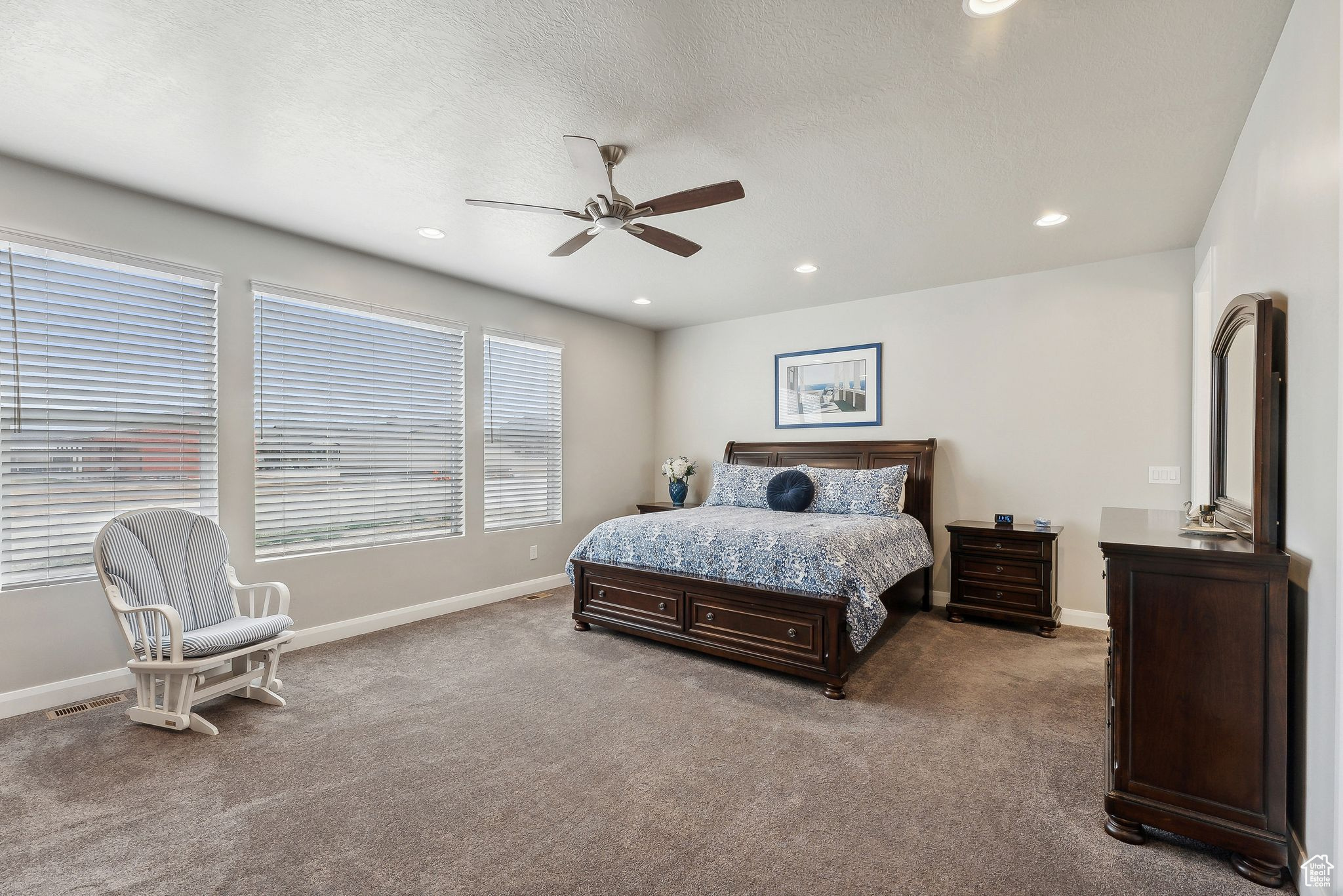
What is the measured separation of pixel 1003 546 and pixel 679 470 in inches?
114

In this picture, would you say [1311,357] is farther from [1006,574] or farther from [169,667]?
[169,667]

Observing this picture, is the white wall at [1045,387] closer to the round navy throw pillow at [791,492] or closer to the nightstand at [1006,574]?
the nightstand at [1006,574]

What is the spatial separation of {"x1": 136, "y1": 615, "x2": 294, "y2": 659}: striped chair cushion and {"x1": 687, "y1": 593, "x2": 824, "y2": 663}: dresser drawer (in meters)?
2.23

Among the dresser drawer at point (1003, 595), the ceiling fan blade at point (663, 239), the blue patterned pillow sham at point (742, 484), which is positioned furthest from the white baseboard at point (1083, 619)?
the ceiling fan blade at point (663, 239)

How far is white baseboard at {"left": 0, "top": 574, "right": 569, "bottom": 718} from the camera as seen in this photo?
116 inches

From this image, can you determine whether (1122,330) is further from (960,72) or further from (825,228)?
(960,72)

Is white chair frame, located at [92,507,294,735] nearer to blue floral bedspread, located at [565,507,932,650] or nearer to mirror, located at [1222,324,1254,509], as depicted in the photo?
blue floral bedspread, located at [565,507,932,650]

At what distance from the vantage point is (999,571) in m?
4.33

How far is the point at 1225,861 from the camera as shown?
6.07 feet

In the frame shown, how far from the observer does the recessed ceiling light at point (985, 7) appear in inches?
72.1

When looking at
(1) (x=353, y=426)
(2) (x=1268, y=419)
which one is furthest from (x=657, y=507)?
(2) (x=1268, y=419)

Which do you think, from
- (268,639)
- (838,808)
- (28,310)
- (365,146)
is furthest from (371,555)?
(838,808)

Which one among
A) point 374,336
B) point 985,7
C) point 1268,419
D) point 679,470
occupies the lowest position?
point 679,470

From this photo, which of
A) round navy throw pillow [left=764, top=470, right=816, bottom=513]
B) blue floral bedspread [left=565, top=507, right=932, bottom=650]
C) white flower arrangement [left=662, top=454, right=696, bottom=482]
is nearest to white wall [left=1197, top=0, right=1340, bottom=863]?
blue floral bedspread [left=565, top=507, right=932, bottom=650]
